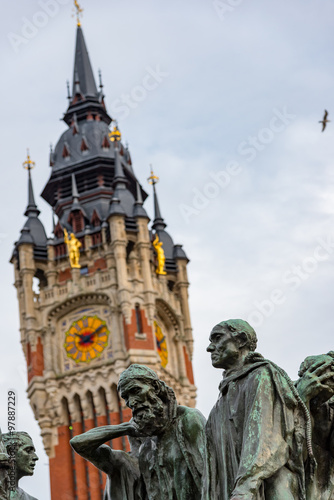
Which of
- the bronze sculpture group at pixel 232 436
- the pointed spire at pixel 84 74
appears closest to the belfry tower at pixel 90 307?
the pointed spire at pixel 84 74

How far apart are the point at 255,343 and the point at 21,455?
1.47 meters

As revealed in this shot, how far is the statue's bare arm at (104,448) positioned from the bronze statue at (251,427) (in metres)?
0.48

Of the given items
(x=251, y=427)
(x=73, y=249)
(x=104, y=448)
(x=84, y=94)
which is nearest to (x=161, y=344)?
(x=73, y=249)

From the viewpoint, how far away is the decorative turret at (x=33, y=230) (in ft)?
196

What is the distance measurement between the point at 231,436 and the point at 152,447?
0.58 meters

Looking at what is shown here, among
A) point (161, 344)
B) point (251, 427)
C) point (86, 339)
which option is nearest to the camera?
point (251, 427)

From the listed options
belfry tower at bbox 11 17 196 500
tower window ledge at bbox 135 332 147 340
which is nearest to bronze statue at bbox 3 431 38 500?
belfry tower at bbox 11 17 196 500

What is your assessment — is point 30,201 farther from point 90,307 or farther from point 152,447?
point 152,447

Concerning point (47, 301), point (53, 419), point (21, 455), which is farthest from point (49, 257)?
point (21, 455)

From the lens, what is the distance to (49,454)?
182ft

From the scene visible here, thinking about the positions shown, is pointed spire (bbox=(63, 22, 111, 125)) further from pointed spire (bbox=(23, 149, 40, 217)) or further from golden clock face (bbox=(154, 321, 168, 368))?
golden clock face (bbox=(154, 321, 168, 368))

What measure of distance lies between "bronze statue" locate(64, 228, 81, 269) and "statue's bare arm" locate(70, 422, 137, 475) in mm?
52453

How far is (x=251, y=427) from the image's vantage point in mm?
5281

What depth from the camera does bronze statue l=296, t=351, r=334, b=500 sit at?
5.81 metres
